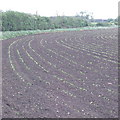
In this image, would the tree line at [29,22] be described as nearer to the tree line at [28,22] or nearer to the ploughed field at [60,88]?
the tree line at [28,22]

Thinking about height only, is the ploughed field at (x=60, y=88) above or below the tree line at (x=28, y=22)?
below

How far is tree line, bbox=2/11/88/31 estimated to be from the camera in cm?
3316

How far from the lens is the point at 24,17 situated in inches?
1485

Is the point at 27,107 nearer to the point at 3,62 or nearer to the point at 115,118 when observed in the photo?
the point at 115,118

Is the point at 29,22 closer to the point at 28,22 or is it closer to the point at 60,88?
the point at 28,22

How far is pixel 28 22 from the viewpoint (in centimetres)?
3812

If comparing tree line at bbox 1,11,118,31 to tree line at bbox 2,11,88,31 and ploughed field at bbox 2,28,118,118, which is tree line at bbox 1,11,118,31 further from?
ploughed field at bbox 2,28,118,118

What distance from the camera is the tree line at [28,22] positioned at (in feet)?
109

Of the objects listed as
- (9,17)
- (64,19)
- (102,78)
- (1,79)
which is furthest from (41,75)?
(64,19)

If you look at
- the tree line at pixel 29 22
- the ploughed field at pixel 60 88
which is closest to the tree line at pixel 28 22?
the tree line at pixel 29 22

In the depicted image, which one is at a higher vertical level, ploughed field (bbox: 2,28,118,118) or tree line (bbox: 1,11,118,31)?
tree line (bbox: 1,11,118,31)

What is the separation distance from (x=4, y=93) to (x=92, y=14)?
92.9 meters

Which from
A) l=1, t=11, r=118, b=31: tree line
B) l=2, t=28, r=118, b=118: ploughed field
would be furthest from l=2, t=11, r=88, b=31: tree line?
l=2, t=28, r=118, b=118: ploughed field

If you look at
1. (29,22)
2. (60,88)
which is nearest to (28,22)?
(29,22)
